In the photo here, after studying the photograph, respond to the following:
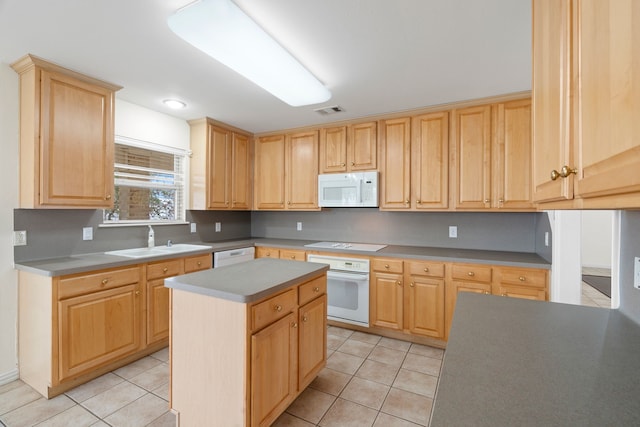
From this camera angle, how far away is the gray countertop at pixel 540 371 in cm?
62

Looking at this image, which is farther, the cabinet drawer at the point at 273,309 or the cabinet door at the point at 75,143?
the cabinet door at the point at 75,143

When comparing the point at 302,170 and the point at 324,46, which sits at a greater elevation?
the point at 324,46

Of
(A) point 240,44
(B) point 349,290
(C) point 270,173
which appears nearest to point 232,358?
(A) point 240,44

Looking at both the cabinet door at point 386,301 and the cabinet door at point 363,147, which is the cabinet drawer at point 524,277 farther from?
the cabinet door at point 363,147

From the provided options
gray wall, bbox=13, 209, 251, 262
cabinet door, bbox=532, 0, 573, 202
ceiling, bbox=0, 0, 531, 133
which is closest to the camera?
cabinet door, bbox=532, 0, 573, 202

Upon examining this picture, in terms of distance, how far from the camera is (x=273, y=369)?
166 cm

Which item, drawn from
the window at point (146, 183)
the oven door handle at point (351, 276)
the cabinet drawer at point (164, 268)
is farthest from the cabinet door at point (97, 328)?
the oven door handle at point (351, 276)

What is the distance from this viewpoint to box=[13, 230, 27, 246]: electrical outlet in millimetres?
2262

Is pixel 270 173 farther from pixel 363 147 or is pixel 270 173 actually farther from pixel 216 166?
pixel 363 147

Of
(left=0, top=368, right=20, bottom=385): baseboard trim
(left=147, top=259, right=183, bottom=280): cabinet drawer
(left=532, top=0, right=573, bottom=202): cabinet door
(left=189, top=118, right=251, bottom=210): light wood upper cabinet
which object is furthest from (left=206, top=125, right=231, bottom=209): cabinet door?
(left=532, top=0, right=573, bottom=202): cabinet door

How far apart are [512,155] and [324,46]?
2.04m

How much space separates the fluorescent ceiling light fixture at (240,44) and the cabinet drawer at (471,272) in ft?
6.75

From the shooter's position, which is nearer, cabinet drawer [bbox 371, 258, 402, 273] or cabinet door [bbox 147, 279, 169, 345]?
cabinet door [bbox 147, 279, 169, 345]

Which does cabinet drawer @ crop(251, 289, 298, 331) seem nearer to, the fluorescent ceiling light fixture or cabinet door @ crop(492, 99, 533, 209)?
the fluorescent ceiling light fixture
